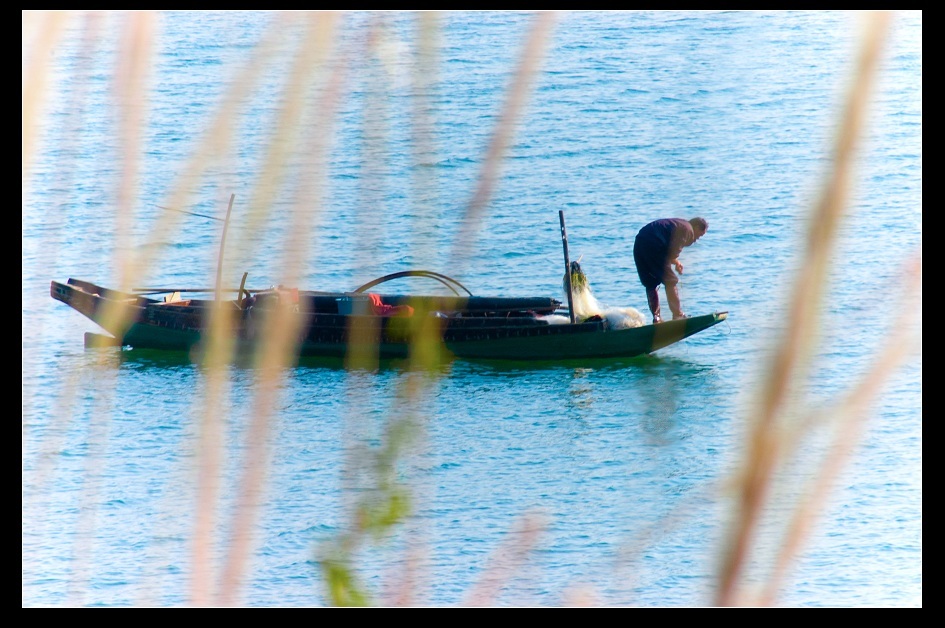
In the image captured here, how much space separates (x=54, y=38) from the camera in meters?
2.13

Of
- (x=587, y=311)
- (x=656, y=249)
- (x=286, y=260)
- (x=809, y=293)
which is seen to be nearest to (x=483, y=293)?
(x=587, y=311)

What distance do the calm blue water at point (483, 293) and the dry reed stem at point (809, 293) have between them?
0.03m

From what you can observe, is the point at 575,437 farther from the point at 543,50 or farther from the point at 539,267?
the point at 543,50

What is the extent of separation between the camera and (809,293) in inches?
59.1

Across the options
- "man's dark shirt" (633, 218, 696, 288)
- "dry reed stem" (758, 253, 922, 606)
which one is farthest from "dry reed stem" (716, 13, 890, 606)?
"man's dark shirt" (633, 218, 696, 288)

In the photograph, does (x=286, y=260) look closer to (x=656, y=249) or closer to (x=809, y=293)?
(x=809, y=293)

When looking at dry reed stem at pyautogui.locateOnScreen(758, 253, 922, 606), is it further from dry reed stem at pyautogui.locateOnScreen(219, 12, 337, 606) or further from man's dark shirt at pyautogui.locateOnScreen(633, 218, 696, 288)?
man's dark shirt at pyautogui.locateOnScreen(633, 218, 696, 288)

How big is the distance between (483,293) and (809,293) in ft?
73.4

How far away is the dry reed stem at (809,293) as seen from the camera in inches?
58.4

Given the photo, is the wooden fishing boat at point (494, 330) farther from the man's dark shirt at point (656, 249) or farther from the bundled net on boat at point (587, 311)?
the man's dark shirt at point (656, 249)

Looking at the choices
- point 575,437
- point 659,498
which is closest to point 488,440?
point 575,437

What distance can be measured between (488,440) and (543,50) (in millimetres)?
14813

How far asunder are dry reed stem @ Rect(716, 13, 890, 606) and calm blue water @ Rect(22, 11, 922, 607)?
1.0 inches

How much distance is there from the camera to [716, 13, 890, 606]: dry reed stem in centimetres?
148
